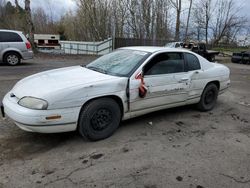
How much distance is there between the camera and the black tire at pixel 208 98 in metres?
5.43

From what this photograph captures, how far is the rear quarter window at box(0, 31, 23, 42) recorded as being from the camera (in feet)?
35.4

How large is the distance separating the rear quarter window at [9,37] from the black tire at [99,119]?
898cm

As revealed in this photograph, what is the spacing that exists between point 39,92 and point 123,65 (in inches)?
60.6

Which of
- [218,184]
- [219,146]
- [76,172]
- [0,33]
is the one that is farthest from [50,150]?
[0,33]

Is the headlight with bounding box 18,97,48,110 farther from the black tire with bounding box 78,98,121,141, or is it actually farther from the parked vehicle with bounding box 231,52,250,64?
the parked vehicle with bounding box 231,52,250,64

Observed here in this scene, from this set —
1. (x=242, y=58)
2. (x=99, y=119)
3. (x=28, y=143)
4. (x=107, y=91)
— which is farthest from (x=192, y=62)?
(x=242, y=58)

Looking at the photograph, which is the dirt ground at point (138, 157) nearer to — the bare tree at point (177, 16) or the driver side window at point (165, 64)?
the driver side window at point (165, 64)

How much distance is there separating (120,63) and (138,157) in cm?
175

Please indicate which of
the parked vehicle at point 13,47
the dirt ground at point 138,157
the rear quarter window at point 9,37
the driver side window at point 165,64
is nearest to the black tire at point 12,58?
the parked vehicle at point 13,47

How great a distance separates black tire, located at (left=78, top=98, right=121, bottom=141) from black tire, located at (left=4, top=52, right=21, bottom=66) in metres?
8.95

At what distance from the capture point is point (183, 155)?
3.50m

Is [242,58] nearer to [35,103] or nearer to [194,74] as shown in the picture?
→ [194,74]

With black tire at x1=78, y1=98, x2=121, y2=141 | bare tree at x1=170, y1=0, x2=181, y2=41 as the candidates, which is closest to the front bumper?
black tire at x1=78, y1=98, x2=121, y2=141

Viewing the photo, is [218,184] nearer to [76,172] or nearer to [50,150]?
[76,172]
